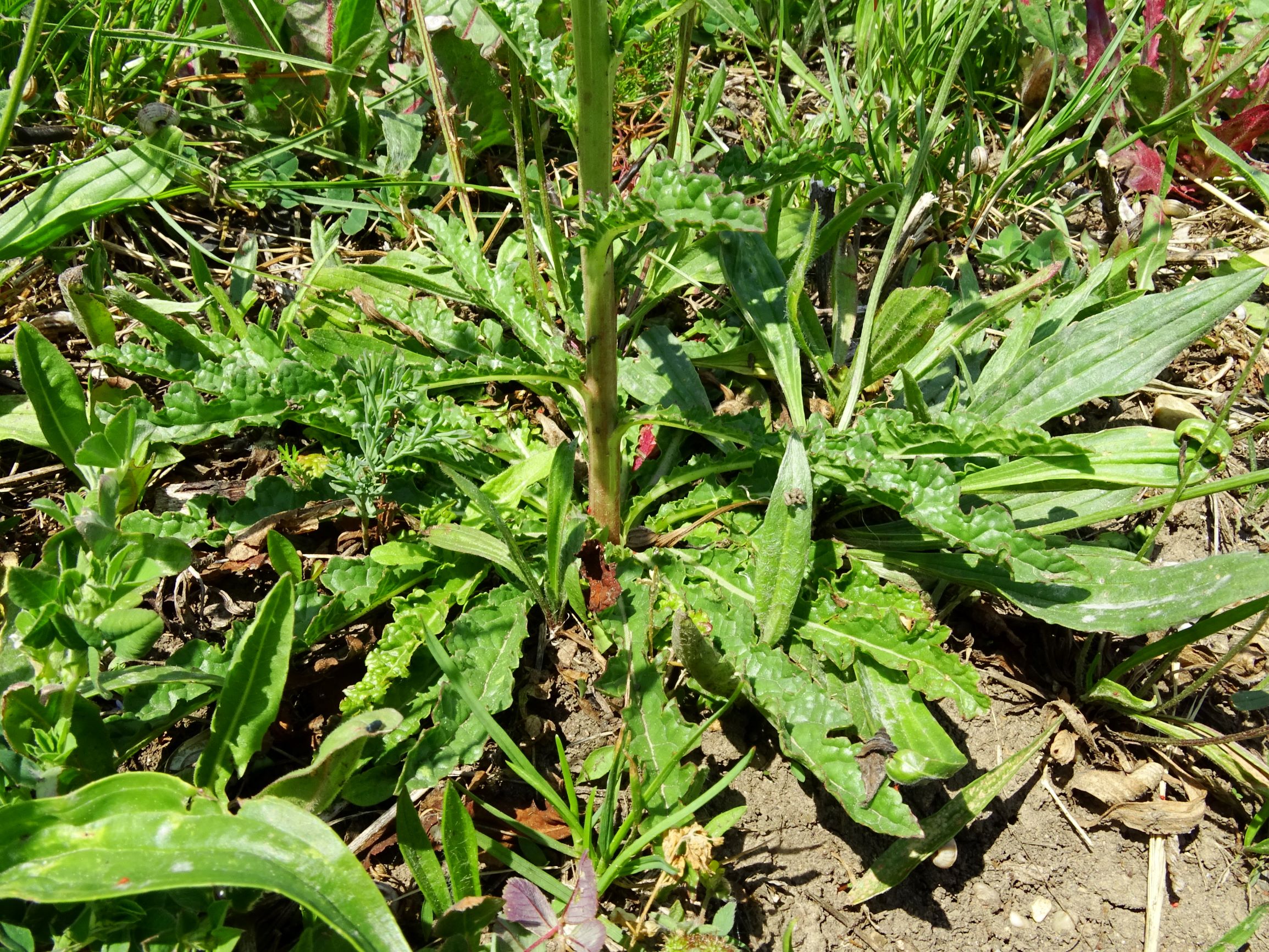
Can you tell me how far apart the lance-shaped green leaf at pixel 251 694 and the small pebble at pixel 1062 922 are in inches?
66.5

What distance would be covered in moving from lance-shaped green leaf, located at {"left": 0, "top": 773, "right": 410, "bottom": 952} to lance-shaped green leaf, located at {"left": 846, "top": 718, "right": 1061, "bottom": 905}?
992 mm

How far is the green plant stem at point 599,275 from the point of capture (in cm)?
158

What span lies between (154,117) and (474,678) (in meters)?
1.96

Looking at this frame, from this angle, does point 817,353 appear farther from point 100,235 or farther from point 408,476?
point 100,235

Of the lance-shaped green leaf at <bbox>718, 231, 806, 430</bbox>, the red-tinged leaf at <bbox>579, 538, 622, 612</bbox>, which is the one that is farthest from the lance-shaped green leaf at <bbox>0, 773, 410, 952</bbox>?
the lance-shaped green leaf at <bbox>718, 231, 806, 430</bbox>

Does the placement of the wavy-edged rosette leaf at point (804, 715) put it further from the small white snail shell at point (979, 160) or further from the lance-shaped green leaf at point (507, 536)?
the small white snail shell at point (979, 160)

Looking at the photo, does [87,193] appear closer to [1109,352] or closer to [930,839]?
[930,839]

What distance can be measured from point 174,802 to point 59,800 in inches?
6.9

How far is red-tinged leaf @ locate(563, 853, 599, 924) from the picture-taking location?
173 centimetres

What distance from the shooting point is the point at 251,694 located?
178cm

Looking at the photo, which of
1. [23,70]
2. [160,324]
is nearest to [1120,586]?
[160,324]

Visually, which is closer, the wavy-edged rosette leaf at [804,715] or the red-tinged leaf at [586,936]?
the red-tinged leaf at [586,936]

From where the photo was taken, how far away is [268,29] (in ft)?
9.41

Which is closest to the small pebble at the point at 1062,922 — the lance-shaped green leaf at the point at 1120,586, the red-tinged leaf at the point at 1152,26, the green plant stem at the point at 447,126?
the lance-shaped green leaf at the point at 1120,586
